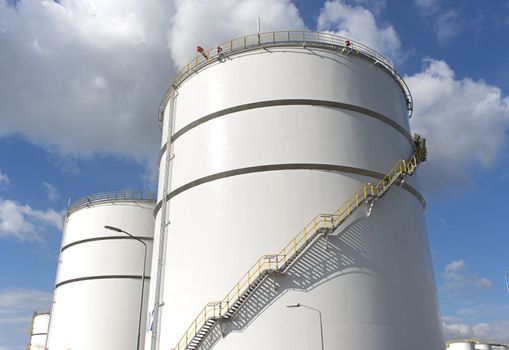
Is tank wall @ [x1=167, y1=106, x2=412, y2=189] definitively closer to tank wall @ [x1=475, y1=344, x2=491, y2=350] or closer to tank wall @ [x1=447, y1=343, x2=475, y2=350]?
tank wall @ [x1=447, y1=343, x2=475, y2=350]

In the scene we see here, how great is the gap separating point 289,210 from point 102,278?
689 inches

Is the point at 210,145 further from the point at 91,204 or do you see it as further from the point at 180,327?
the point at 91,204

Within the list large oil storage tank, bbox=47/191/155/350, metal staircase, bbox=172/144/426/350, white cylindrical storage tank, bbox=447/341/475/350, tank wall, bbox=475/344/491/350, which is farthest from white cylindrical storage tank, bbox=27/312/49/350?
tank wall, bbox=475/344/491/350

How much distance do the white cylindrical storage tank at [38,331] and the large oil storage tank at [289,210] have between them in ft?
104

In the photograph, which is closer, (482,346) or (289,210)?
(289,210)

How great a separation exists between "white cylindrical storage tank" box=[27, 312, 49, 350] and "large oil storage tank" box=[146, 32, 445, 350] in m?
31.8

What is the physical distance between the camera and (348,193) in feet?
55.9

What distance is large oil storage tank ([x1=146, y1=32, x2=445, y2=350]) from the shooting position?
15.6 metres

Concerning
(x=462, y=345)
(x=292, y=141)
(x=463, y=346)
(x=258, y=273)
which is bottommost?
(x=258, y=273)

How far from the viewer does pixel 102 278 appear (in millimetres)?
29469

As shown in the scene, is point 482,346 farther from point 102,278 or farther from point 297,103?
point 297,103

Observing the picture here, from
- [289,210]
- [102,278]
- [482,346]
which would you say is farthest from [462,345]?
[289,210]

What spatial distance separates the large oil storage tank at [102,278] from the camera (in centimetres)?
2847

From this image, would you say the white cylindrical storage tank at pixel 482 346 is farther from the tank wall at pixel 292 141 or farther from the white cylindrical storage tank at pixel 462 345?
the tank wall at pixel 292 141
